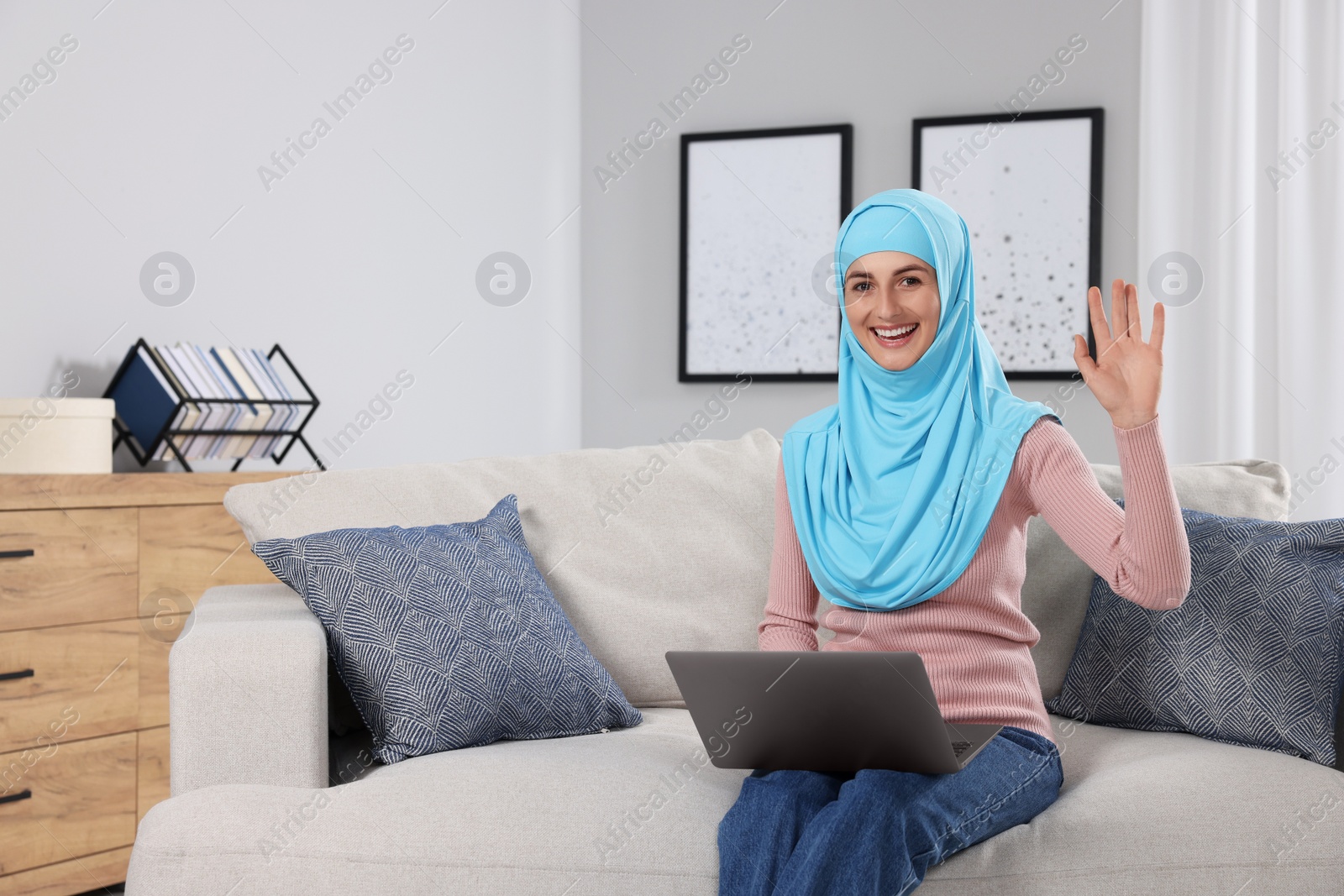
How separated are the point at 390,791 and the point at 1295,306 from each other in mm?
2748

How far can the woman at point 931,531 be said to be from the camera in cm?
119

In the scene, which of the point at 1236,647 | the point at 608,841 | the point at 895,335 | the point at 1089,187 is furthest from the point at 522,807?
the point at 1089,187

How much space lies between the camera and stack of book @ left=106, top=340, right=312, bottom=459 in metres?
2.32

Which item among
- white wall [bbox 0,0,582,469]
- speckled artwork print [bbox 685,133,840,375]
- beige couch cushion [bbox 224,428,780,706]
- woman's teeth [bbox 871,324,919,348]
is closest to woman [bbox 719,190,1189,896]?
woman's teeth [bbox 871,324,919,348]

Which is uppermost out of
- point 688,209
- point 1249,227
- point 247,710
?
point 688,209

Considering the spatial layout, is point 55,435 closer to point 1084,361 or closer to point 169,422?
point 169,422

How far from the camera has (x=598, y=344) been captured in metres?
4.21

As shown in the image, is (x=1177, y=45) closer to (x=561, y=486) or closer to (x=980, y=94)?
(x=980, y=94)

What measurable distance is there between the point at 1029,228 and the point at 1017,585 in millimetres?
2543

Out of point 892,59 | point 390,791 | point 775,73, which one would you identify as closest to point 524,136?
point 775,73

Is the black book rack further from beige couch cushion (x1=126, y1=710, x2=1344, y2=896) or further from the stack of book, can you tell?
beige couch cushion (x1=126, y1=710, x2=1344, y2=896)

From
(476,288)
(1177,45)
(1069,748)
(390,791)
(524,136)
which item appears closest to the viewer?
(390,791)

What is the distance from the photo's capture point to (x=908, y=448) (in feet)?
5.00

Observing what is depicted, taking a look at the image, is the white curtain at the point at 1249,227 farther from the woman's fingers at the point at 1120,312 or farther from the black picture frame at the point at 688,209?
the woman's fingers at the point at 1120,312
